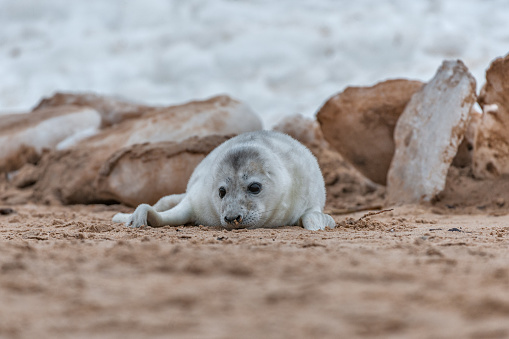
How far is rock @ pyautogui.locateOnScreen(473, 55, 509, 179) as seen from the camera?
5633mm

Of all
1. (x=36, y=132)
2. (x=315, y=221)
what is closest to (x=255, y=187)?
(x=315, y=221)

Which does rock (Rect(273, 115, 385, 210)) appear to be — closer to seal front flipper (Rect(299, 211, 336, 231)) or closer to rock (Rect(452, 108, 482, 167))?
rock (Rect(452, 108, 482, 167))

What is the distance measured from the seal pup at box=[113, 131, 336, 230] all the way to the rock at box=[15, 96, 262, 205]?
1.62m

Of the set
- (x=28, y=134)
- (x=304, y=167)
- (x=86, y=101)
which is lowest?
(x=304, y=167)

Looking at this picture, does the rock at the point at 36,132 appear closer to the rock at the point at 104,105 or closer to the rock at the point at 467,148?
the rock at the point at 104,105

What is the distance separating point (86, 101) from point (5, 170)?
2301mm

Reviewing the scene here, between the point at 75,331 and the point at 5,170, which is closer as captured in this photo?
the point at 75,331

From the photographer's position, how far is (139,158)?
5.96 metres

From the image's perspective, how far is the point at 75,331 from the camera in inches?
46.6

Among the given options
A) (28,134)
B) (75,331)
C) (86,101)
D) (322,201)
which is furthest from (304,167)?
(86,101)

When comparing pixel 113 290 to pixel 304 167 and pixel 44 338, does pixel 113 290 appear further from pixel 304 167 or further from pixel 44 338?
pixel 304 167

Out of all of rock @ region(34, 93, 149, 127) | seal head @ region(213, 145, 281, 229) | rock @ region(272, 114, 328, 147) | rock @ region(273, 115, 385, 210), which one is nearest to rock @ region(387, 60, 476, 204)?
rock @ region(273, 115, 385, 210)

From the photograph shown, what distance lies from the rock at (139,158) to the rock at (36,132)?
22.8 inches

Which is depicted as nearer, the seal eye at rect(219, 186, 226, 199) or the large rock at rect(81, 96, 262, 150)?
the seal eye at rect(219, 186, 226, 199)
